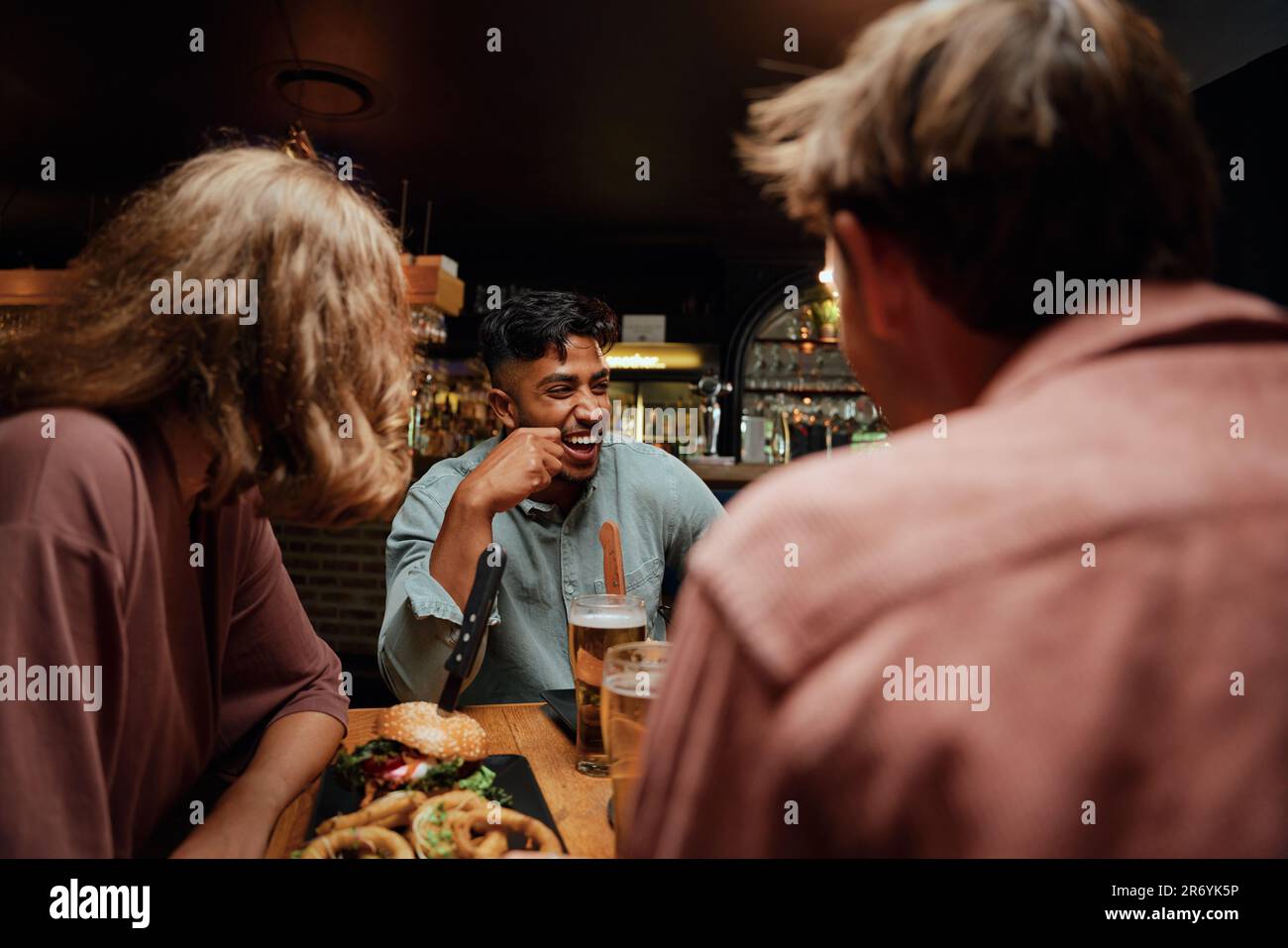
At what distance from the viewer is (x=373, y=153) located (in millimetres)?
4543

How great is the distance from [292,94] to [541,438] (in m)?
3.05

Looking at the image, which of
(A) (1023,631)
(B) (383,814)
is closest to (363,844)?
(B) (383,814)

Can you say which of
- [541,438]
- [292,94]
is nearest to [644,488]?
[541,438]

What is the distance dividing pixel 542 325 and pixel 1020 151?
145 centimetres

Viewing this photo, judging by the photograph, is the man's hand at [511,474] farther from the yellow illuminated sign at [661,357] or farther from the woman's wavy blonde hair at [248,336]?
the yellow illuminated sign at [661,357]

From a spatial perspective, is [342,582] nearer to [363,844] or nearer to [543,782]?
[543,782]

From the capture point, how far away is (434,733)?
108cm

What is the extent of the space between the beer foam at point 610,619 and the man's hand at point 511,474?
510 mm

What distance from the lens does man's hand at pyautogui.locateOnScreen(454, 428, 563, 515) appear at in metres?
1.63

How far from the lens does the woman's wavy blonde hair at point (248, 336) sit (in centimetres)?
85

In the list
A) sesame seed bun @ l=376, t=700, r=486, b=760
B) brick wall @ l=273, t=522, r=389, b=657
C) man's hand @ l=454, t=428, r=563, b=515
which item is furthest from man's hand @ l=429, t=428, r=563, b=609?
brick wall @ l=273, t=522, r=389, b=657

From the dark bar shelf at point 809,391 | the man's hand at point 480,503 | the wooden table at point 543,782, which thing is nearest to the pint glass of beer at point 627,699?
the wooden table at point 543,782

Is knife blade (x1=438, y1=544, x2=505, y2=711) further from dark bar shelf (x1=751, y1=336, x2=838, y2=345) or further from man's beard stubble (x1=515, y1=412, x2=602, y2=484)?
dark bar shelf (x1=751, y1=336, x2=838, y2=345)
